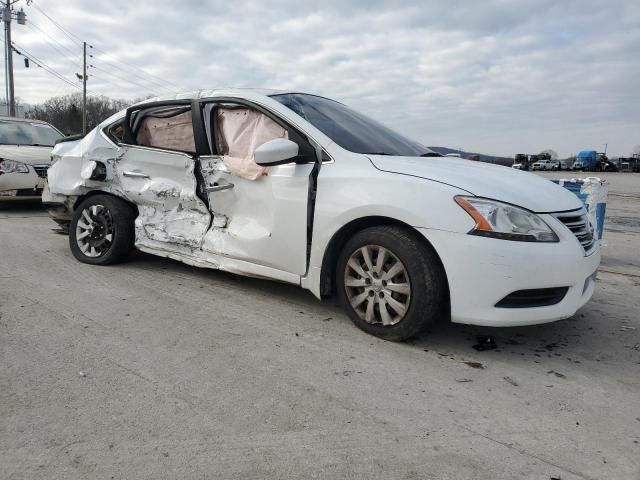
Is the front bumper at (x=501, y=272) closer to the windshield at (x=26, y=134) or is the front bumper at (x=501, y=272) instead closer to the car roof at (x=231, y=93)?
the car roof at (x=231, y=93)

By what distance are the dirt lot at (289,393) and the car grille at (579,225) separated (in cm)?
67

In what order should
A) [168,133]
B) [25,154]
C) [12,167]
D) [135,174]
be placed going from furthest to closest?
1. [25,154]
2. [12,167]
3. [135,174]
4. [168,133]

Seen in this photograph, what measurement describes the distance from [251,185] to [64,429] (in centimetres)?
211

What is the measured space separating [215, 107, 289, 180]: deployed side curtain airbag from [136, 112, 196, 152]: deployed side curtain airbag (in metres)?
0.30

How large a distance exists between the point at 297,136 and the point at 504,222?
1553mm

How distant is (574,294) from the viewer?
10.0 ft

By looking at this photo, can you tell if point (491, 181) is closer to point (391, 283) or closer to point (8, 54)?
point (391, 283)

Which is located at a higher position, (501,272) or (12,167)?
(12,167)

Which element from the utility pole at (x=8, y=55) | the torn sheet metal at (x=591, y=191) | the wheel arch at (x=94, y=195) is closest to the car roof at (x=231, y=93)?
the wheel arch at (x=94, y=195)

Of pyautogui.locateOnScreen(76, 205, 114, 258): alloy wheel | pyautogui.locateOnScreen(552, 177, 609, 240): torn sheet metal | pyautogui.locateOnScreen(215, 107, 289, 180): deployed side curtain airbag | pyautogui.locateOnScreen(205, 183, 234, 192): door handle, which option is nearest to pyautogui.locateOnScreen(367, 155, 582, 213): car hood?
pyautogui.locateOnScreen(215, 107, 289, 180): deployed side curtain airbag

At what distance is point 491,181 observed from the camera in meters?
3.18

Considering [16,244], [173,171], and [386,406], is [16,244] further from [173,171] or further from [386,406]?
[386,406]

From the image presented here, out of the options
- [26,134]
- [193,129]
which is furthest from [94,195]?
[26,134]

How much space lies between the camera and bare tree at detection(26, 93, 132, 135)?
64812mm
